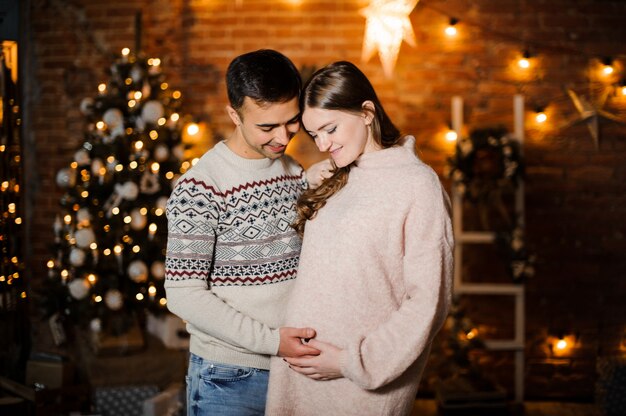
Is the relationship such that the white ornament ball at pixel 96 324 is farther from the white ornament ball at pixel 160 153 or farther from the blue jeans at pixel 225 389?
the blue jeans at pixel 225 389

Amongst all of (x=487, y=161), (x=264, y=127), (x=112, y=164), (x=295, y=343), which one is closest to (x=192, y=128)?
(x=112, y=164)

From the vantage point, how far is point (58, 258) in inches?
148

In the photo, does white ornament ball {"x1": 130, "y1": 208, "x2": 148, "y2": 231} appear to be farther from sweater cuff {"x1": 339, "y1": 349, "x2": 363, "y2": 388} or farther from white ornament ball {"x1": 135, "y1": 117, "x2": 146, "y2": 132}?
sweater cuff {"x1": 339, "y1": 349, "x2": 363, "y2": 388}

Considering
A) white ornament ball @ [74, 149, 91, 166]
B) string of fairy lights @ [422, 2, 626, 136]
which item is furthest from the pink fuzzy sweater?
string of fairy lights @ [422, 2, 626, 136]

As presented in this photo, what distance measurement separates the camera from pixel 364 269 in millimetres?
1590

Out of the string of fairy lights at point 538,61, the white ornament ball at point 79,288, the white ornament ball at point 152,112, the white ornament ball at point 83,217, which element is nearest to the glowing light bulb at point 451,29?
the string of fairy lights at point 538,61

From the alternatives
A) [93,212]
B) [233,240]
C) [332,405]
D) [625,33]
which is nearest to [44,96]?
[93,212]

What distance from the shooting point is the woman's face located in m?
1.64

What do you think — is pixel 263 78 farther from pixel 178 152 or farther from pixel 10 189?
pixel 10 189

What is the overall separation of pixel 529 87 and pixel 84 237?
9.35 ft

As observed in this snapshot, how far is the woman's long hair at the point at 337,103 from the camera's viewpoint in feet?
5.32

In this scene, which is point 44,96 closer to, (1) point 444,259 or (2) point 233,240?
(2) point 233,240

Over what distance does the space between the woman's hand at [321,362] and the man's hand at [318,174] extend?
52 cm

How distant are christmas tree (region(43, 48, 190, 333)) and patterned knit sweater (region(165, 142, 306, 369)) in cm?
193
